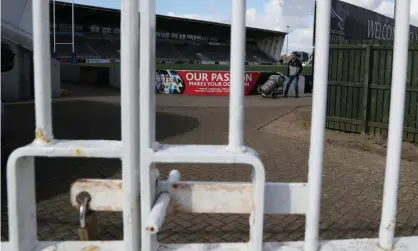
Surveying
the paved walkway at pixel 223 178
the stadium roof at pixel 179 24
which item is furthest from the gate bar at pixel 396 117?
the stadium roof at pixel 179 24

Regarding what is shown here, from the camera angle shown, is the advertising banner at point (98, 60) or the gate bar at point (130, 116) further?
the advertising banner at point (98, 60)

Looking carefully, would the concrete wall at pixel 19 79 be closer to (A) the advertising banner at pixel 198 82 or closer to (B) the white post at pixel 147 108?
(A) the advertising banner at pixel 198 82

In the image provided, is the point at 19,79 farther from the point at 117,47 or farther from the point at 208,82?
the point at 117,47

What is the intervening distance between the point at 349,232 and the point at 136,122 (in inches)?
120

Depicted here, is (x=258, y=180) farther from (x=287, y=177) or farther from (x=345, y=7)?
(x=345, y=7)

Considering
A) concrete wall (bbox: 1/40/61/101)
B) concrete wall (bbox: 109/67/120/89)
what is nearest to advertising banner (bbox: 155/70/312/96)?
concrete wall (bbox: 109/67/120/89)

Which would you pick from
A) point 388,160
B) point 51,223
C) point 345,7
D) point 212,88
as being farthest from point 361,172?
point 212,88

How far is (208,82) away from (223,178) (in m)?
14.5

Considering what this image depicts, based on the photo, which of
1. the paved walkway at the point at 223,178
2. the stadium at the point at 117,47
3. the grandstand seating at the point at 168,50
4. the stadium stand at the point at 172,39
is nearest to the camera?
the paved walkway at the point at 223,178

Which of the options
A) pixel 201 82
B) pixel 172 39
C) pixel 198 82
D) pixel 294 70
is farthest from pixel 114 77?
pixel 172 39

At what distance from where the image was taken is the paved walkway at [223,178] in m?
3.81

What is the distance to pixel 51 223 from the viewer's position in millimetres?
3883

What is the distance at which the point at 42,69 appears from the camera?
1.40 metres

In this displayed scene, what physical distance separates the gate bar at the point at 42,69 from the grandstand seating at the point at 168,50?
48081 millimetres
